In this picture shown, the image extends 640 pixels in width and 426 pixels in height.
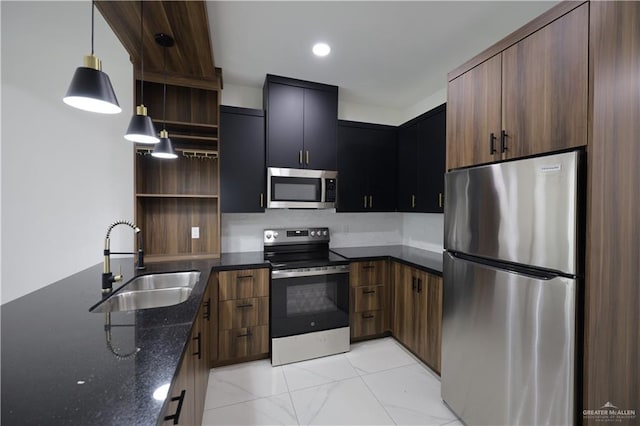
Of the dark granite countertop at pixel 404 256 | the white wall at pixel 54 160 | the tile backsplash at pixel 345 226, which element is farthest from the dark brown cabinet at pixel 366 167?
the white wall at pixel 54 160

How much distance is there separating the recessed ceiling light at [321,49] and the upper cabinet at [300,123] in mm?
501

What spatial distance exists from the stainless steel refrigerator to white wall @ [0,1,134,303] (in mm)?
2823

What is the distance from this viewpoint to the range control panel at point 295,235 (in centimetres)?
283

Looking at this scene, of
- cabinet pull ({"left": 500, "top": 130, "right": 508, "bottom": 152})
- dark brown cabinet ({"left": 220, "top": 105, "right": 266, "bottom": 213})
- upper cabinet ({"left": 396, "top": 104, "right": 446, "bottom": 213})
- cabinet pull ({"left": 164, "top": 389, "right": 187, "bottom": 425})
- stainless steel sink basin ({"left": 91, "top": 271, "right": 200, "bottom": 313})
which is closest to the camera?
cabinet pull ({"left": 164, "top": 389, "right": 187, "bottom": 425})

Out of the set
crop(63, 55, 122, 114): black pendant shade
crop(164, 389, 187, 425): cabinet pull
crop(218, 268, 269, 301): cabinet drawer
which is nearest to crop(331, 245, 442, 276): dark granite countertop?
crop(218, 268, 269, 301): cabinet drawer

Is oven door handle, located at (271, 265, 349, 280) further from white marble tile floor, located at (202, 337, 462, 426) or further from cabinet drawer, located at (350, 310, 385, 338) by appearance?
white marble tile floor, located at (202, 337, 462, 426)

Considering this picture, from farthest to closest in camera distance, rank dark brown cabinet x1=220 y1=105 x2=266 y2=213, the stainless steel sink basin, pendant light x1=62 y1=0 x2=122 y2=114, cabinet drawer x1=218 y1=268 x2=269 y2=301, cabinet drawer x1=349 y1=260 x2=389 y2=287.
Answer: cabinet drawer x1=349 y1=260 x2=389 y2=287, dark brown cabinet x1=220 y1=105 x2=266 y2=213, cabinet drawer x1=218 y1=268 x2=269 y2=301, the stainless steel sink basin, pendant light x1=62 y1=0 x2=122 y2=114

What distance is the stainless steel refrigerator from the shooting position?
1147 millimetres

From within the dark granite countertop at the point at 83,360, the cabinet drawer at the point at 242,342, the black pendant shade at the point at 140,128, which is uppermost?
the black pendant shade at the point at 140,128

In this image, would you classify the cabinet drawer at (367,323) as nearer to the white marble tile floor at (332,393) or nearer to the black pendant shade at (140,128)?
the white marble tile floor at (332,393)

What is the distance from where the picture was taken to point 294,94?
8.69 feet

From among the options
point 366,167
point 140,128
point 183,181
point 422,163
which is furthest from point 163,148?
point 422,163

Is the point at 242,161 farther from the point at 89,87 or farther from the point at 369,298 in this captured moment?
the point at 369,298

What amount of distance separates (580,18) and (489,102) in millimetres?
469
